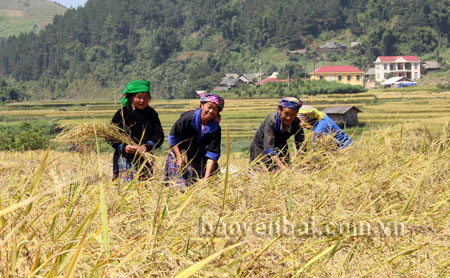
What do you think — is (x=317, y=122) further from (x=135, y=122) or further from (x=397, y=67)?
(x=397, y=67)

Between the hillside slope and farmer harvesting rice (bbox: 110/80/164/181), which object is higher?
A: the hillside slope

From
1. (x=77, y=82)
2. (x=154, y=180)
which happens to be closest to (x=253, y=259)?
(x=154, y=180)

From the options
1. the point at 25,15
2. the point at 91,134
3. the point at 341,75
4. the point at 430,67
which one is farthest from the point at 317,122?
the point at 25,15

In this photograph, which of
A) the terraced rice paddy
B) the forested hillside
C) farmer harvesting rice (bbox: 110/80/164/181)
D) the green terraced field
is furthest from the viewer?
the forested hillside

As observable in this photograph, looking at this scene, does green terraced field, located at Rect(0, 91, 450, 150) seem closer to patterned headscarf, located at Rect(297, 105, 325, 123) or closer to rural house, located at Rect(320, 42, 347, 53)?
patterned headscarf, located at Rect(297, 105, 325, 123)

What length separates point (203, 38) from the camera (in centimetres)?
9838

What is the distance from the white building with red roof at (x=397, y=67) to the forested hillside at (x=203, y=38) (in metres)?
6.90

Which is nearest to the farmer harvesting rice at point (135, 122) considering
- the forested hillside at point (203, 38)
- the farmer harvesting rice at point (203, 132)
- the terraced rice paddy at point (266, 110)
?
the farmer harvesting rice at point (203, 132)

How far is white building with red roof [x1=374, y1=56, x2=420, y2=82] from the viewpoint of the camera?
63581 millimetres

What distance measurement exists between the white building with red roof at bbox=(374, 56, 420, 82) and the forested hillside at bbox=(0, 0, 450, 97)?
6.90 m

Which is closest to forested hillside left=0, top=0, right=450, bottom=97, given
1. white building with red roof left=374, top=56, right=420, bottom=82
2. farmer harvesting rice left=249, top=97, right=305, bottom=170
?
white building with red roof left=374, top=56, right=420, bottom=82

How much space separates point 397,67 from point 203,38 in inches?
1698

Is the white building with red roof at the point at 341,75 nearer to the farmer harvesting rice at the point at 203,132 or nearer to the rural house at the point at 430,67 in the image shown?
the rural house at the point at 430,67

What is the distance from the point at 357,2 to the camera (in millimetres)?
101375
